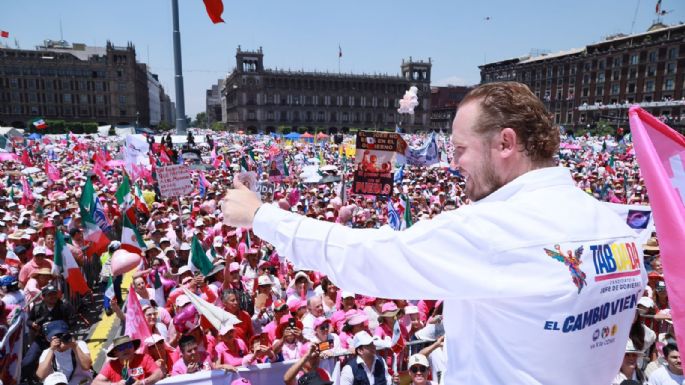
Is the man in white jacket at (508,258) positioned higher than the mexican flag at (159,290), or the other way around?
the man in white jacket at (508,258)

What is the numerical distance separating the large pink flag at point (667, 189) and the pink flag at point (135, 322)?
4642mm

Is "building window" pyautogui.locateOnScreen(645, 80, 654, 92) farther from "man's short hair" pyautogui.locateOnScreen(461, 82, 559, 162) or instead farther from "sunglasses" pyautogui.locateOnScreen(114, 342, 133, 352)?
"man's short hair" pyautogui.locateOnScreen(461, 82, 559, 162)

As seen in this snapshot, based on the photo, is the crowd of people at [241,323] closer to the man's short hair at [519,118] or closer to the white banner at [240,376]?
the white banner at [240,376]

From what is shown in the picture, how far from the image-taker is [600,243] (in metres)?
1.22

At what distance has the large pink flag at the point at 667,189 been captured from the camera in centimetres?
164

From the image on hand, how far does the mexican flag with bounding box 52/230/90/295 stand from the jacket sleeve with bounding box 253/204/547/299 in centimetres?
733

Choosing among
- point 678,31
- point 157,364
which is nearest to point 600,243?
point 157,364

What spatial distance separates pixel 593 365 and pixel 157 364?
439 cm

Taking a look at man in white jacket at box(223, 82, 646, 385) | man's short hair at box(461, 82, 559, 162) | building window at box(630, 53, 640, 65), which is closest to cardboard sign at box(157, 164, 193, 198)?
man in white jacket at box(223, 82, 646, 385)

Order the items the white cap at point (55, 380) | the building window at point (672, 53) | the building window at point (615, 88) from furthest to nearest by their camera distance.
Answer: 1. the building window at point (615, 88)
2. the building window at point (672, 53)
3. the white cap at point (55, 380)

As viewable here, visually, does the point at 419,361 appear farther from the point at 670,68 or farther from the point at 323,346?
the point at 670,68

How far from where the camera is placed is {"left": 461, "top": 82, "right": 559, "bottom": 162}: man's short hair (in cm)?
128

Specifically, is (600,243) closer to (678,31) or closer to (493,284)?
(493,284)

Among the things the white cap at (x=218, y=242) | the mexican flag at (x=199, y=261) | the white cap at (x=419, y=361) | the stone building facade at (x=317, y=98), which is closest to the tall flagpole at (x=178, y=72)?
the white cap at (x=218, y=242)
